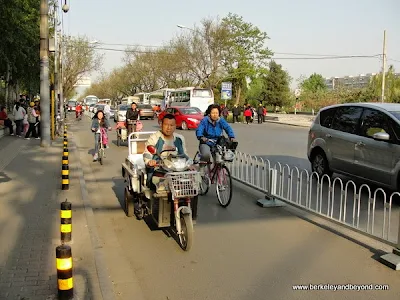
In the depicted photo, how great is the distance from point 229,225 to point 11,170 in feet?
21.8

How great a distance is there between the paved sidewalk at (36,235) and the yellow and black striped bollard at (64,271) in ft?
0.71

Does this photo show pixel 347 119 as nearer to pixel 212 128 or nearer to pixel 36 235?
pixel 212 128

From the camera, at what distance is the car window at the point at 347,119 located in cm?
870

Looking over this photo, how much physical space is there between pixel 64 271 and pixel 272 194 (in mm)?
4572

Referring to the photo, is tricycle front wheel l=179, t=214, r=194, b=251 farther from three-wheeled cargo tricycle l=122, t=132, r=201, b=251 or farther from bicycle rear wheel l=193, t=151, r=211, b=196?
bicycle rear wheel l=193, t=151, r=211, b=196

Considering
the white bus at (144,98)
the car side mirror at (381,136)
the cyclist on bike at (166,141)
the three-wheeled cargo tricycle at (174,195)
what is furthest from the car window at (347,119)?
the white bus at (144,98)

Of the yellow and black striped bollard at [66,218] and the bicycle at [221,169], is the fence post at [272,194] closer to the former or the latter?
the bicycle at [221,169]

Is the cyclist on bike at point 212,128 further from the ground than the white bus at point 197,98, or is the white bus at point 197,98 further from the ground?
the white bus at point 197,98

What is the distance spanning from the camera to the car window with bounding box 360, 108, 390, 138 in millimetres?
7941

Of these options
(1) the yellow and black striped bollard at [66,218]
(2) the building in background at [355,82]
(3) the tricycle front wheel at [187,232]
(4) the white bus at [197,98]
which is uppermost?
(2) the building in background at [355,82]

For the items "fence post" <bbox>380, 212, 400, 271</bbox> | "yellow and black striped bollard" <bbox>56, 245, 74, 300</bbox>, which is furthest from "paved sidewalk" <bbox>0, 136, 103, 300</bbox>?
"fence post" <bbox>380, 212, 400, 271</bbox>

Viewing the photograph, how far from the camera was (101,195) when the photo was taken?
8570 mm

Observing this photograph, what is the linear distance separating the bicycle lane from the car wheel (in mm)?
2669

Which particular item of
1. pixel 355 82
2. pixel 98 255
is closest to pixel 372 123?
pixel 98 255
